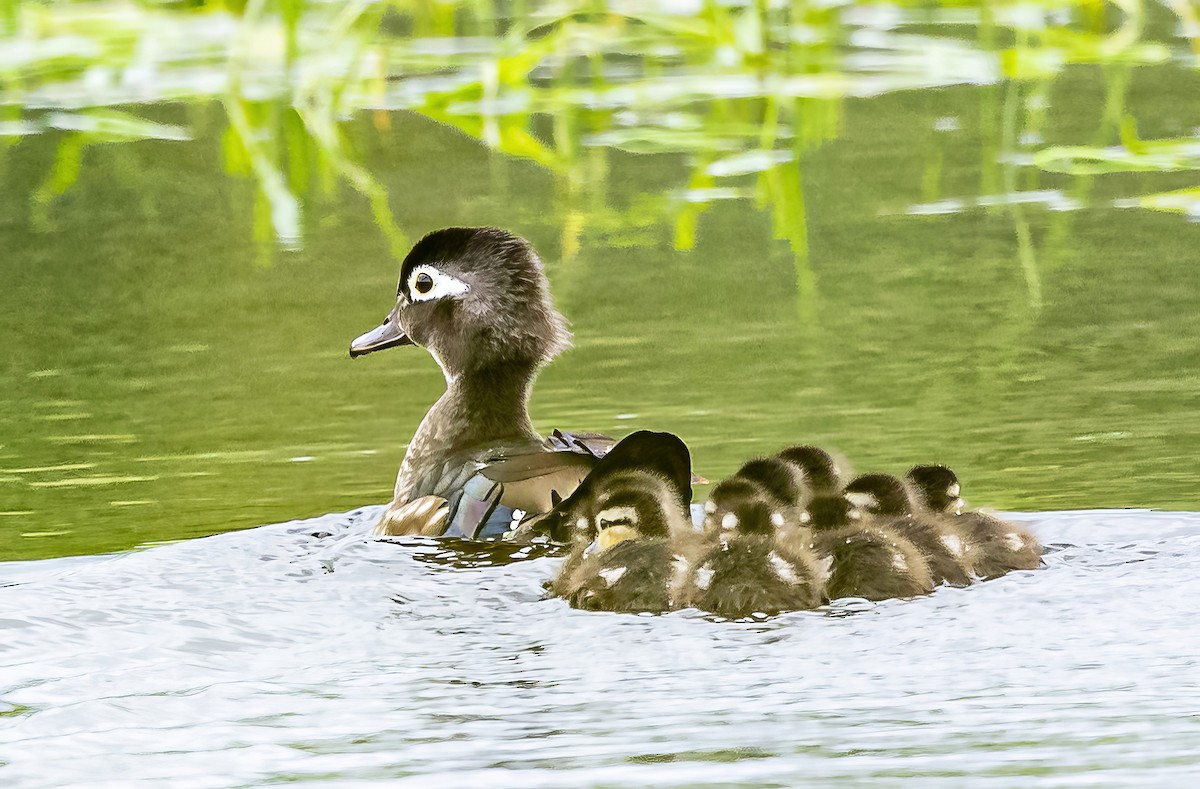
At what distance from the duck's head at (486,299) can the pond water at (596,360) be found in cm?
46

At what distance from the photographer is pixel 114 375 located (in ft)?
22.3

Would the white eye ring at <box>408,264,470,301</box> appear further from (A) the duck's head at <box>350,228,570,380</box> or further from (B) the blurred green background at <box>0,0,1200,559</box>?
(B) the blurred green background at <box>0,0,1200,559</box>

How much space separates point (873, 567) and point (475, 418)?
1.46 m

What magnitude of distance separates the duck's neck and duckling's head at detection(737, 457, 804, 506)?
807 mm

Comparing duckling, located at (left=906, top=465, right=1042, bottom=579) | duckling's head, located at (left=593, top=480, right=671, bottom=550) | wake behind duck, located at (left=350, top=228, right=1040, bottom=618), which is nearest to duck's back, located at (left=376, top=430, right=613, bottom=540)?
wake behind duck, located at (left=350, top=228, right=1040, bottom=618)

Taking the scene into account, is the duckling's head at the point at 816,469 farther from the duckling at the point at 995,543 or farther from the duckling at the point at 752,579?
the duckling at the point at 752,579

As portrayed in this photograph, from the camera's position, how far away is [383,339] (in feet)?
19.2

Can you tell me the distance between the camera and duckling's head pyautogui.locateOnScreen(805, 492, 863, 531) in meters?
4.77

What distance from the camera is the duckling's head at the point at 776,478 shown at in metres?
4.79

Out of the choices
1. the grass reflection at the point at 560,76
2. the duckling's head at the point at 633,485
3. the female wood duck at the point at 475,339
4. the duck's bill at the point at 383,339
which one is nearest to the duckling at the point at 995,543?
the duckling's head at the point at 633,485

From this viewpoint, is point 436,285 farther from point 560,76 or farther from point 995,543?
point 560,76

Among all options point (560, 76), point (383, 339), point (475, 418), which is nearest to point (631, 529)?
point (475, 418)

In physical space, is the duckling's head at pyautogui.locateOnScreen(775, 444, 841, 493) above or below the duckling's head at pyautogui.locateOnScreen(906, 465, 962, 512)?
above

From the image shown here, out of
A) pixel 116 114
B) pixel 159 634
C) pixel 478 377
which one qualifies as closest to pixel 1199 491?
→ pixel 478 377
